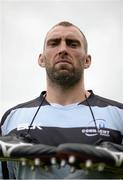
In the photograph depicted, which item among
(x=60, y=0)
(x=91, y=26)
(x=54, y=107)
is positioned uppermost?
(x=60, y=0)

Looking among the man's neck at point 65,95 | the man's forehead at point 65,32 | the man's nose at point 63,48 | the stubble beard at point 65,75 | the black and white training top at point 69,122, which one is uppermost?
the man's forehead at point 65,32

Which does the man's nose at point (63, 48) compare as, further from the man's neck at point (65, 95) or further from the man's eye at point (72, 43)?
the man's neck at point (65, 95)

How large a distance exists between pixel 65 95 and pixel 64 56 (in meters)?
0.13

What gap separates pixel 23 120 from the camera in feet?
3.51

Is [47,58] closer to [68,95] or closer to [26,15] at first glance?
[68,95]

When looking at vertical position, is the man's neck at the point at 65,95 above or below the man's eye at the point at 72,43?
below

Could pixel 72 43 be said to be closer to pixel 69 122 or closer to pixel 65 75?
pixel 65 75

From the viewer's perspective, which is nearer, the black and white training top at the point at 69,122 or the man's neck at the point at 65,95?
the black and white training top at the point at 69,122

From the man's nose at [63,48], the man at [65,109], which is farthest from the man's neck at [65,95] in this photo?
the man's nose at [63,48]

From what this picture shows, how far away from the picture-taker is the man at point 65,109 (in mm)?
1019

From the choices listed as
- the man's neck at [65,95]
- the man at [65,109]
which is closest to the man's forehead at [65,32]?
the man at [65,109]

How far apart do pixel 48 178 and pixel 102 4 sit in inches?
47.2

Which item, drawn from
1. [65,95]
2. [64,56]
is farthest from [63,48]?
[65,95]

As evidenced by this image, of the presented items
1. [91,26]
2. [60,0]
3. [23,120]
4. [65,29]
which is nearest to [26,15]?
[60,0]
